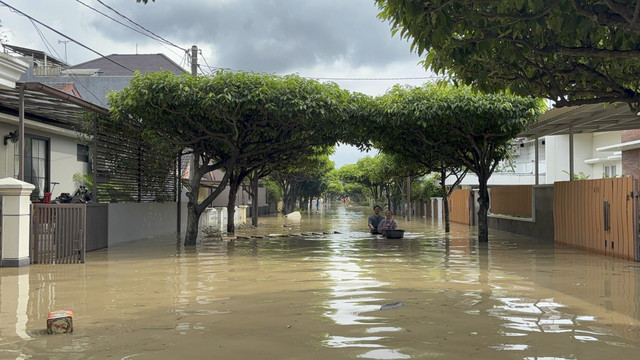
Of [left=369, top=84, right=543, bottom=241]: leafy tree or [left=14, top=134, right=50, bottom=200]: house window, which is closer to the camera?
[left=369, top=84, right=543, bottom=241]: leafy tree

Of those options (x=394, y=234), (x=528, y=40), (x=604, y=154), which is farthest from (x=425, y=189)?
(x=528, y=40)

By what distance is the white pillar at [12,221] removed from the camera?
1073 cm

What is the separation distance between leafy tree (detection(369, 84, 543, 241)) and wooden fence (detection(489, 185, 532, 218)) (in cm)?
232

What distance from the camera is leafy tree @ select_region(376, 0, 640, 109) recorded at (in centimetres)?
585

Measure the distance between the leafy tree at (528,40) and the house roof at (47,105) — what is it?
25.9 ft

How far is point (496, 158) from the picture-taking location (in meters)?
18.6

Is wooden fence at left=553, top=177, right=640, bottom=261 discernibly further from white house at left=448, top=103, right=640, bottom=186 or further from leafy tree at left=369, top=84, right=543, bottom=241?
leafy tree at left=369, top=84, right=543, bottom=241

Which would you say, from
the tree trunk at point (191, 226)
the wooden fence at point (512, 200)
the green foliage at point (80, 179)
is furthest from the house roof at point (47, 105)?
the wooden fence at point (512, 200)

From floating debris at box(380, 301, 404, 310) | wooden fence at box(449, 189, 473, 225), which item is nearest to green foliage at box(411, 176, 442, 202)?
wooden fence at box(449, 189, 473, 225)

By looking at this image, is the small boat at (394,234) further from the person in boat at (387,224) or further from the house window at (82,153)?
the house window at (82,153)

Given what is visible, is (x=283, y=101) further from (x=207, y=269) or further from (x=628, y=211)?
(x=628, y=211)

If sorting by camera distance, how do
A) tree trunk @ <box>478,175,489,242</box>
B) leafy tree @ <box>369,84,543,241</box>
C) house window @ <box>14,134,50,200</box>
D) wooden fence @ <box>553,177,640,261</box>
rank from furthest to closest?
tree trunk @ <box>478,175,489,242</box> < house window @ <box>14,134,50,200</box> < leafy tree @ <box>369,84,543,241</box> < wooden fence @ <box>553,177,640,261</box>

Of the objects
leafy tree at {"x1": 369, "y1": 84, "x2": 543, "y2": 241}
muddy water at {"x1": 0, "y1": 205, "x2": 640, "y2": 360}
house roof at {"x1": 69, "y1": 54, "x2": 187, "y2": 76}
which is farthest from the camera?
house roof at {"x1": 69, "y1": 54, "x2": 187, "y2": 76}

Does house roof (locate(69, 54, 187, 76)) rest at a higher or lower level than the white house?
higher
